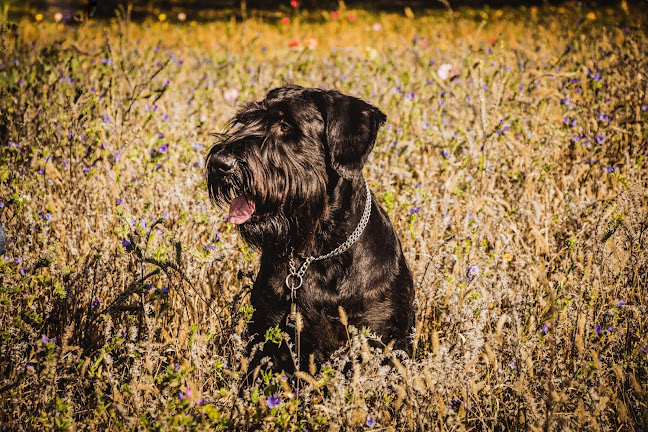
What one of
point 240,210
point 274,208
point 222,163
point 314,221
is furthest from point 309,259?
point 222,163

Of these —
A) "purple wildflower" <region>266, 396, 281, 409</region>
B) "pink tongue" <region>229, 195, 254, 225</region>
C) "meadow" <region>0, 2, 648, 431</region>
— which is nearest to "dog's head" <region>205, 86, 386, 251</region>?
"pink tongue" <region>229, 195, 254, 225</region>

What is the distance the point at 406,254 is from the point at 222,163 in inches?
51.4

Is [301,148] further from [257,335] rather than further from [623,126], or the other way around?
[623,126]

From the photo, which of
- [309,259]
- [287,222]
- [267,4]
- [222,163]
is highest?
[267,4]

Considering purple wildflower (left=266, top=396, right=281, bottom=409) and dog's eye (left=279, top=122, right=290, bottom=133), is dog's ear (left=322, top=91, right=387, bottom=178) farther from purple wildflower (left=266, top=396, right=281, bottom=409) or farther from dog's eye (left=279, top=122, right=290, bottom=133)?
purple wildflower (left=266, top=396, right=281, bottom=409)

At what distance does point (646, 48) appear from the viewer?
19.5 ft

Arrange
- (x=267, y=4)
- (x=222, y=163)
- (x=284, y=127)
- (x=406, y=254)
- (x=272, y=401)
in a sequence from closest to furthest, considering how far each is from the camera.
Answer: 1. (x=272, y=401)
2. (x=222, y=163)
3. (x=284, y=127)
4. (x=406, y=254)
5. (x=267, y=4)

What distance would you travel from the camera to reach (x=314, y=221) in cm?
267

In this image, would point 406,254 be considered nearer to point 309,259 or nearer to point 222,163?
point 309,259

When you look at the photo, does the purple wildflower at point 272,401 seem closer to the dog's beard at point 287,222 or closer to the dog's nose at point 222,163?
the dog's beard at point 287,222

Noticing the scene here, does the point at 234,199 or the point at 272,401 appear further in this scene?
the point at 234,199

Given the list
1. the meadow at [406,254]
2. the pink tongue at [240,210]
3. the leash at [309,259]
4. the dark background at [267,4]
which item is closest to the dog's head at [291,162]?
the pink tongue at [240,210]

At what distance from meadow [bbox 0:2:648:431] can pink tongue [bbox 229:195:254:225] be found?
188 millimetres

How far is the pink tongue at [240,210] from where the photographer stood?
2.72 meters
